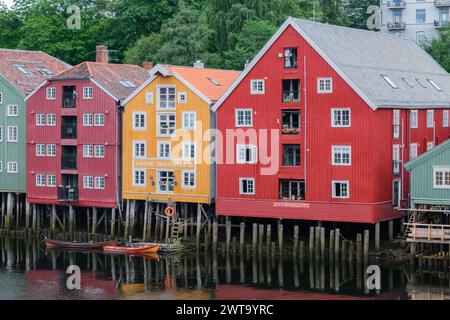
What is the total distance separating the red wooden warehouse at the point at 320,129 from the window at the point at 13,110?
18.4 metres

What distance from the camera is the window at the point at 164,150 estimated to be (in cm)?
7681

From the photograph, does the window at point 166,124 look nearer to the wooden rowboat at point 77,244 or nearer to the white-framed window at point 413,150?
the wooden rowboat at point 77,244

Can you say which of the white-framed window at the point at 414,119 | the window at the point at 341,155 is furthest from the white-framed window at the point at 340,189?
the white-framed window at the point at 414,119

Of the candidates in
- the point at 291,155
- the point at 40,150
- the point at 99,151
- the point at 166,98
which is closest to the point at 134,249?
the point at 99,151

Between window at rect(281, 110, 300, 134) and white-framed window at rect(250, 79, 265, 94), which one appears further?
white-framed window at rect(250, 79, 265, 94)

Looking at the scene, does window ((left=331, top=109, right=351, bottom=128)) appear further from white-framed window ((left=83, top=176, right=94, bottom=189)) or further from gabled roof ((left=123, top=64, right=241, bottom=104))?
white-framed window ((left=83, top=176, right=94, bottom=189))

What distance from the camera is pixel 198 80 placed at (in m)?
76.9

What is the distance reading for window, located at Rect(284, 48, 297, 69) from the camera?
7069 centimetres

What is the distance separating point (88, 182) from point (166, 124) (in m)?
7.86

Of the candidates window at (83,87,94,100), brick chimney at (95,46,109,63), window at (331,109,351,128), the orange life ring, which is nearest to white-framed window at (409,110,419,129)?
window at (331,109,351,128)

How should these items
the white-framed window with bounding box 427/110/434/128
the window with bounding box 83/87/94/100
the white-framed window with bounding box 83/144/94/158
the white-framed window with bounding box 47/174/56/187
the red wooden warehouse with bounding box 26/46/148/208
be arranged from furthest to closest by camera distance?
the white-framed window with bounding box 47/174/56/187
the white-framed window with bounding box 83/144/94/158
the window with bounding box 83/87/94/100
the red wooden warehouse with bounding box 26/46/148/208
the white-framed window with bounding box 427/110/434/128

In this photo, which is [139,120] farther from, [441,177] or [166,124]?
[441,177]

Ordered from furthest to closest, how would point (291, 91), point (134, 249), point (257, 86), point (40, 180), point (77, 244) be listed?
point (40, 180) → point (77, 244) → point (134, 249) → point (257, 86) → point (291, 91)

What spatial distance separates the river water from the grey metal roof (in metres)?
10.7
